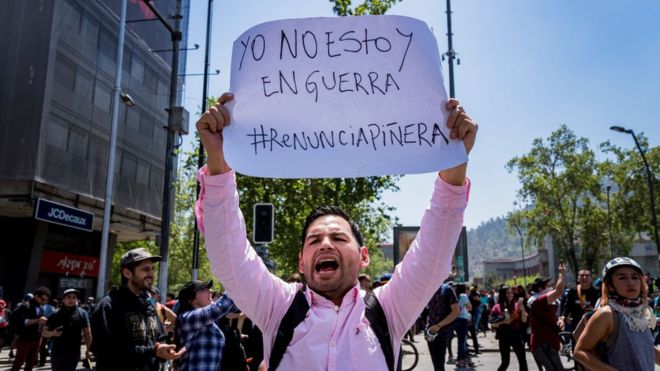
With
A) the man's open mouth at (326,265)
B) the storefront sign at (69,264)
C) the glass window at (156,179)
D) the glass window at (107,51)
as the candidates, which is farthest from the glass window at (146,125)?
the man's open mouth at (326,265)

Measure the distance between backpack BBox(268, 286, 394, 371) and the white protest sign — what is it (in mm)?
502

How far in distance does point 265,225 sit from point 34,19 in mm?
16818

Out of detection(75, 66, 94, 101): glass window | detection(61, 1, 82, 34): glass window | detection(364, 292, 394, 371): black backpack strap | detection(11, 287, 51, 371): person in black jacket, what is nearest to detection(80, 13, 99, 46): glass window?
detection(61, 1, 82, 34): glass window

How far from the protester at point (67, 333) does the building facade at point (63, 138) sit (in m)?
10.1

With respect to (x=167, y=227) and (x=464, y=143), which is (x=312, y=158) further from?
(x=167, y=227)

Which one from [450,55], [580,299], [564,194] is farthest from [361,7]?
[564,194]

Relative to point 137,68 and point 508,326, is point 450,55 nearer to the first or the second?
point 508,326

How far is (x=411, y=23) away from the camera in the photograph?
2.13 m

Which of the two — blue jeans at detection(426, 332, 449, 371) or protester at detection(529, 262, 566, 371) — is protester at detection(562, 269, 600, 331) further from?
blue jeans at detection(426, 332, 449, 371)

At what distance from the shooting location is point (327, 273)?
6.53 feet

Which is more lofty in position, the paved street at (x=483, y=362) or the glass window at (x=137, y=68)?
the glass window at (x=137, y=68)

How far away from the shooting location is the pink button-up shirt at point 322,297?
1.86 m

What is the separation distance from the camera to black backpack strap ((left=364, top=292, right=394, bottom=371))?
1.94m

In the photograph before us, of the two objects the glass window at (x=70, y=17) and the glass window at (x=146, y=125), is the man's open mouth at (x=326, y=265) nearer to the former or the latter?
the glass window at (x=70, y=17)
